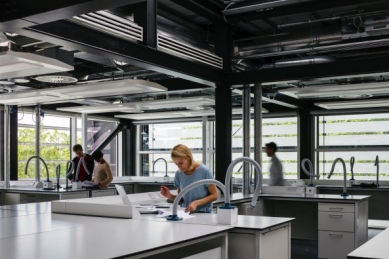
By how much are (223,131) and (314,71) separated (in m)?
1.42

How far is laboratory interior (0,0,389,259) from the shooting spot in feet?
9.92

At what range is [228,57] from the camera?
5953mm

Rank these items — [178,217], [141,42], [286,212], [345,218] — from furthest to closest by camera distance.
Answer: [286,212], [345,218], [141,42], [178,217]

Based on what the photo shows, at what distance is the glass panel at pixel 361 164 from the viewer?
8.66m

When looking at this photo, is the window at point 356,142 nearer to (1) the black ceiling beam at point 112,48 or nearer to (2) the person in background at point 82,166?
(2) the person in background at point 82,166

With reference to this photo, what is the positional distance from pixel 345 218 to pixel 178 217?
2.73 metres

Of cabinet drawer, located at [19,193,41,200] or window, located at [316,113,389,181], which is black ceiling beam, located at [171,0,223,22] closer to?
cabinet drawer, located at [19,193,41,200]

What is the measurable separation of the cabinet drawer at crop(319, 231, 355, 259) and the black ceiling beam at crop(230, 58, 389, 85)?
187 centimetres

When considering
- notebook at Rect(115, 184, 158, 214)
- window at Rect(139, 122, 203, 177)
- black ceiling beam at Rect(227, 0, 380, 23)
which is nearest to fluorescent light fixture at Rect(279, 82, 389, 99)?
black ceiling beam at Rect(227, 0, 380, 23)

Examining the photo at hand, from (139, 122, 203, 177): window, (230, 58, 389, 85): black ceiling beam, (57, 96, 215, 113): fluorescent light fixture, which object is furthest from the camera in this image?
Result: (139, 122, 203, 177): window

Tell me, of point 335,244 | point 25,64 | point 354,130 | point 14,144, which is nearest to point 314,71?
point 335,244

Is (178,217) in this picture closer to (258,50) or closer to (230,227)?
(230,227)

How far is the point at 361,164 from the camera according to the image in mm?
8875

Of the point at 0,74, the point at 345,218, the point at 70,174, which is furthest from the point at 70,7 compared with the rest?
the point at 70,174
